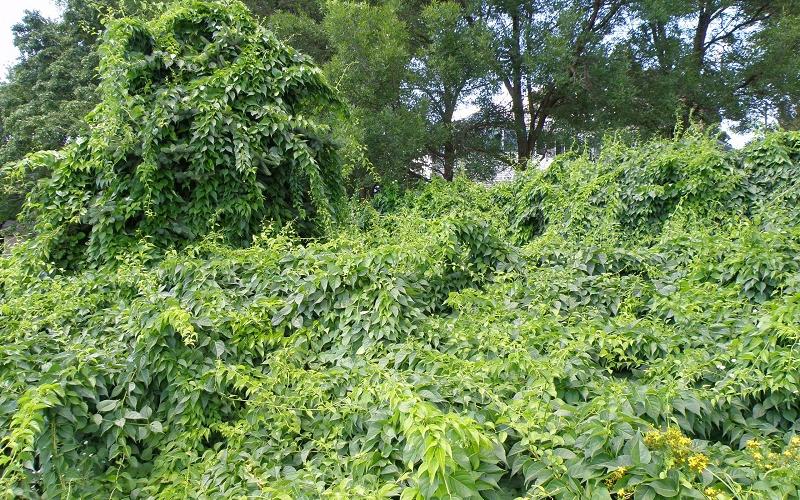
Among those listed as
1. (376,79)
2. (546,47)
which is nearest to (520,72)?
(546,47)

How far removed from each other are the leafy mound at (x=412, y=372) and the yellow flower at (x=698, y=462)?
0.06 feet

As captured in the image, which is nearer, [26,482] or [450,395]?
[26,482]

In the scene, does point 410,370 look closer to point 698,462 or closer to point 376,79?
point 698,462

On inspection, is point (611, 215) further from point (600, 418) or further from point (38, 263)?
point (38, 263)

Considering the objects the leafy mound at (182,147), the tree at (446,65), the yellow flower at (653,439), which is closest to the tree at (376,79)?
the tree at (446,65)

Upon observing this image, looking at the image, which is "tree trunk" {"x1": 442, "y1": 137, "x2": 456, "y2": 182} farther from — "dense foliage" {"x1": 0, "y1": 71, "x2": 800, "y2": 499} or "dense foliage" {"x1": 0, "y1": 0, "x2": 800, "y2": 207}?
"dense foliage" {"x1": 0, "y1": 71, "x2": 800, "y2": 499}

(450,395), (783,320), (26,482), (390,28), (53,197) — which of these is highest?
(390,28)

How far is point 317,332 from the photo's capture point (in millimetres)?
2758

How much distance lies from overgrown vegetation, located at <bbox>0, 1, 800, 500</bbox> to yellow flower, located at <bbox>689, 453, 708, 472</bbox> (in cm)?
4

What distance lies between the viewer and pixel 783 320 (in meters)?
2.27

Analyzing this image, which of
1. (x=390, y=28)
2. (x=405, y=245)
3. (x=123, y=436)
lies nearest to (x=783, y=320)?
(x=405, y=245)

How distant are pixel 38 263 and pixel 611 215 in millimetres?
4861

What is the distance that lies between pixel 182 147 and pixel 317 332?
6.62 feet

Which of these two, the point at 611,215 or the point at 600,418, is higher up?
the point at 611,215
